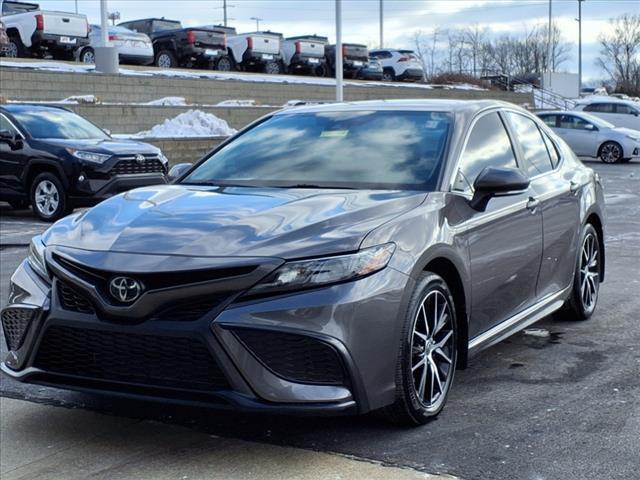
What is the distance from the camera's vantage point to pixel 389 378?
4.04m

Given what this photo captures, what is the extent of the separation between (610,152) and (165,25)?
16.5 m

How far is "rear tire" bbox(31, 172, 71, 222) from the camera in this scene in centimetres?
1338

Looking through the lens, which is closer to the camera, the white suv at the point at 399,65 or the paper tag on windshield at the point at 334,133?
the paper tag on windshield at the point at 334,133

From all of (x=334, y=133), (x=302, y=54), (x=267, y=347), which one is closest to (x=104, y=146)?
(x=334, y=133)

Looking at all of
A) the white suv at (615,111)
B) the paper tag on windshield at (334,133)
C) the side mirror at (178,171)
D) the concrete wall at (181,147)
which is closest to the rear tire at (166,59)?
the concrete wall at (181,147)

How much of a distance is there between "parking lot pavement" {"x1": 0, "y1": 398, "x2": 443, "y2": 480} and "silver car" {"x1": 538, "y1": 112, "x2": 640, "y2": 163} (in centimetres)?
2279

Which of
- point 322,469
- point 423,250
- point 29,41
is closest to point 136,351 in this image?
point 322,469

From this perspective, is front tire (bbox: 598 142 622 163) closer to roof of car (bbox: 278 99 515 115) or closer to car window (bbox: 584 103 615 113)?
car window (bbox: 584 103 615 113)

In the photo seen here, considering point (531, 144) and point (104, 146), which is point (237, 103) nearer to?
point (104, 146)

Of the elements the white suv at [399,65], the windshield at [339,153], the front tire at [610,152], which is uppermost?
the white suv at [399,65]

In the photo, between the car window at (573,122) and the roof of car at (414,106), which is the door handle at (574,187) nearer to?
the roof of car at (414,106)

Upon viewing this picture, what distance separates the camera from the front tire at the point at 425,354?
13.6ft

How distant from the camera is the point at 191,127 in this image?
852 inches

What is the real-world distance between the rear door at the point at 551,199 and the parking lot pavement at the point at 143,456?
223 centimetres
